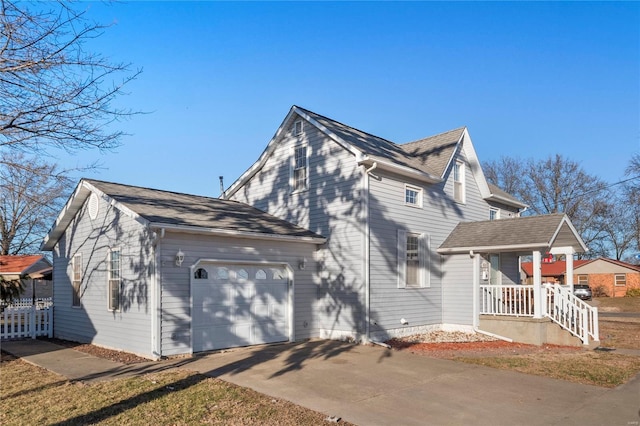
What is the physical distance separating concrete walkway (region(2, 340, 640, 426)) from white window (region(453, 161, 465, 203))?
764cm

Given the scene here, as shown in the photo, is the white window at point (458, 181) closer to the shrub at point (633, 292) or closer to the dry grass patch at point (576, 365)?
the dry grass patch at point (576, 365)

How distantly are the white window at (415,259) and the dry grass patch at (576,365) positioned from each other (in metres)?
4.05

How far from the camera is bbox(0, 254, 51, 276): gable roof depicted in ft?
96.8

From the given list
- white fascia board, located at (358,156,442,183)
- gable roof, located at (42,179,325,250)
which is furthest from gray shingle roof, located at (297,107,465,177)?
gable roof, located at (42,179,325,250)

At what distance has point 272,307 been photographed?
13.3 meters

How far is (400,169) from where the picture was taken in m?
14.4

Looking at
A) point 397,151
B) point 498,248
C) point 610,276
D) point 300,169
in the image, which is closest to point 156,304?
point 300,169

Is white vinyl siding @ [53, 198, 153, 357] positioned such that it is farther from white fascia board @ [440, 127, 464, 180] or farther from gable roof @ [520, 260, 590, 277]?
gable roof @ [520, 260, 590, 277]

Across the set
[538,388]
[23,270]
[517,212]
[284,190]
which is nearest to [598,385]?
[538,388]

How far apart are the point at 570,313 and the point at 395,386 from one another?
782 centimetres

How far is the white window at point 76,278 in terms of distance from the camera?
47.9 feet

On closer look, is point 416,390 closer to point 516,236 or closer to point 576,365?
point 576,365

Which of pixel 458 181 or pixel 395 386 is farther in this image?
pixel 458 181

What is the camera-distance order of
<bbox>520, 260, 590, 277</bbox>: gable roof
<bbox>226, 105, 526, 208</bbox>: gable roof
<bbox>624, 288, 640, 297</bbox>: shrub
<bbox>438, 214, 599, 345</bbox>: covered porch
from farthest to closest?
<bbox>520, 260, 590, 277</bbox>: gable roof
<bbox>624, 288, 640, 297</bbox>: shrub
<bbox>226, 105, 526, 208</bbox>: gable roof
<bbox>438, 214, 599, 345</bbox>: covered porch
